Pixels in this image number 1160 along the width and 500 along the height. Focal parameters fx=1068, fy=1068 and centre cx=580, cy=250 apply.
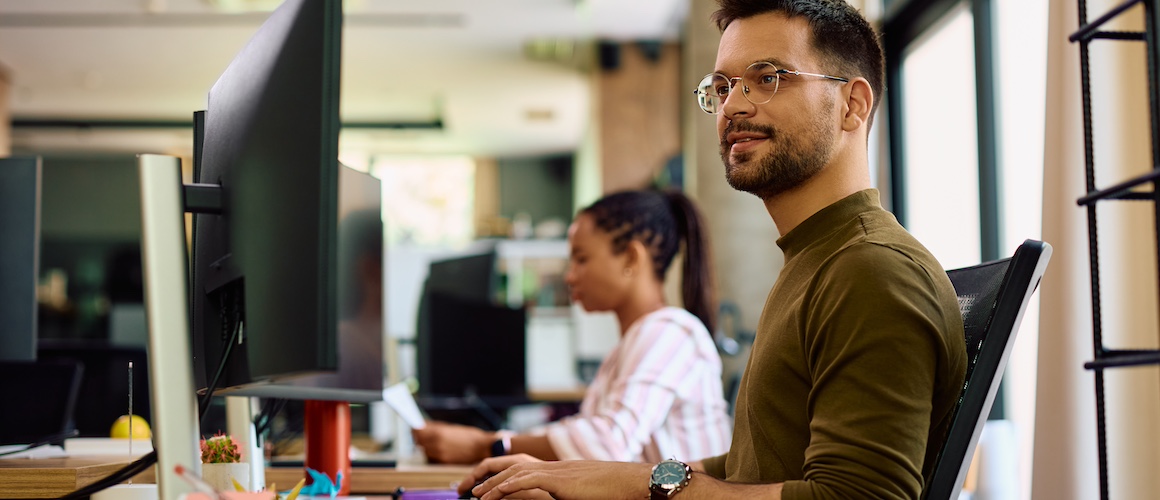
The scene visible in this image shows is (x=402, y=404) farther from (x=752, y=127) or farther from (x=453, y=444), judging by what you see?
(x=752, y=127)

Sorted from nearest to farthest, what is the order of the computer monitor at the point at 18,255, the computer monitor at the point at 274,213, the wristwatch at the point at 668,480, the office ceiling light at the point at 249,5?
the computer monitor at the point at 274,213, the wristwatch at the point at 668,480, the computer monitor at the point at 18,255, the office ceiling light at the point at 249,5

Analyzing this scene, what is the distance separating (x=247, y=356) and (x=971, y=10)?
268 cm

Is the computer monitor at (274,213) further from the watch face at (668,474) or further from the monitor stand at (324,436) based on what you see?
the monitor stand at (324,436)

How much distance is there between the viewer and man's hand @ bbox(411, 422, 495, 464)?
7.55 feet

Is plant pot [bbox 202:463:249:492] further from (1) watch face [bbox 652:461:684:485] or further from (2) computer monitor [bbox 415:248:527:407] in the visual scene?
(2) computer monitor [bbox 415:248:527:407]

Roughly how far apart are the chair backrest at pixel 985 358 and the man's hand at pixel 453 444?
134 cm

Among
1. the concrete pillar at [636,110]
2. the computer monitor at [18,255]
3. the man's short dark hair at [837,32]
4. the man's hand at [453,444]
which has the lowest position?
the man's hand at [453,444]

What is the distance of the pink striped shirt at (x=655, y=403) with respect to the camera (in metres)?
2.08

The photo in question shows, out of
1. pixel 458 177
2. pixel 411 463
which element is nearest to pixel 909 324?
pixel 411 463

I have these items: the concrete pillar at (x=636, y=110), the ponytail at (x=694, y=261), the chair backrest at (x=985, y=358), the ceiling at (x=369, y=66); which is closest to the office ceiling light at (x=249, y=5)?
the ceiling at (x=369, y=66)

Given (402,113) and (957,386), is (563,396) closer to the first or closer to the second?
(957,386)

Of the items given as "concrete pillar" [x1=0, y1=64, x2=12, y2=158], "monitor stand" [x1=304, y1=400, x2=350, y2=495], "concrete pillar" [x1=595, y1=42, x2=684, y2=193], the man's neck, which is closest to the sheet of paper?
"monitor stand" [x1=304, y1=400, x2=350, y2=495]

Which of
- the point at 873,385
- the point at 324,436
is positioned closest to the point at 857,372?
the point at 873,385

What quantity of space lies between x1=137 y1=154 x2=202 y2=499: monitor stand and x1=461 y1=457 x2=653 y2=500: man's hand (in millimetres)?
352
